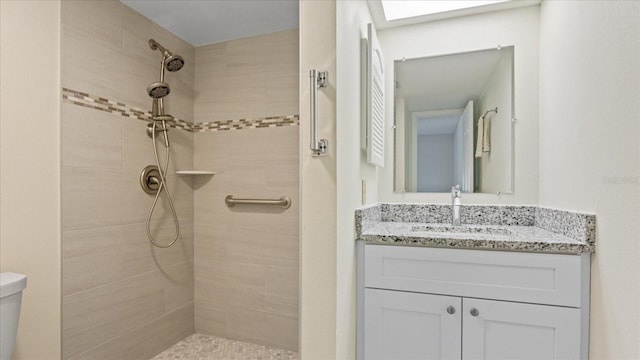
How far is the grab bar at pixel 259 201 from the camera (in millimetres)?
2160

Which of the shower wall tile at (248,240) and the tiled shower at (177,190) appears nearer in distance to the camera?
the tiled shower at (177,190)

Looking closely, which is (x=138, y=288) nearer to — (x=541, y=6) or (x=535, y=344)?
(x=535, y=344)

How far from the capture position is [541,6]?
5.70 ft

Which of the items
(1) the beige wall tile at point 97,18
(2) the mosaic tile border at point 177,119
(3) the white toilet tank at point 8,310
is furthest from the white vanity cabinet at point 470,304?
(1) the beige wall tile at point 97,18

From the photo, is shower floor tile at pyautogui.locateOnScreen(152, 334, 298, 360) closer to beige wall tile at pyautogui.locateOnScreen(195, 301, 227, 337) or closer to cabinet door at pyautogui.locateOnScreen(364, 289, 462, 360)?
beige wall tile at pyautogui.locateOnScreen(195, 301, 227, 337)

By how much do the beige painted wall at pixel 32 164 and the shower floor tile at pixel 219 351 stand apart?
0.77 metres

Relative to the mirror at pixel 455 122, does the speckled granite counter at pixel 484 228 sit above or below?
below

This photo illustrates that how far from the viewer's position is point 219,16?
200 centimetres

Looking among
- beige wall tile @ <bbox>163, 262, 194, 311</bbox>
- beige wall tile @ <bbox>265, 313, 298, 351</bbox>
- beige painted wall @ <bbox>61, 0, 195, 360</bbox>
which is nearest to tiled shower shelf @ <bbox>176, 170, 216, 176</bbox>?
beige painted wall @ <bbox>61, 0, 195, 360</bbox>

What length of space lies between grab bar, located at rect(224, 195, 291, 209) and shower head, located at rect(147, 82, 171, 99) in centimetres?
80

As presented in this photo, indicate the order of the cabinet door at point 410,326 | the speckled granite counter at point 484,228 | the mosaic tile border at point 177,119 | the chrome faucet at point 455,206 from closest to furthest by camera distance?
the speckled granite counter at point 484,228, the cabinet door at point 410,326, the mosaic tile border at point 177,119, the chrome faucet at point 455,206

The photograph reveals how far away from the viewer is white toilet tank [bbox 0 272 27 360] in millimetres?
1132

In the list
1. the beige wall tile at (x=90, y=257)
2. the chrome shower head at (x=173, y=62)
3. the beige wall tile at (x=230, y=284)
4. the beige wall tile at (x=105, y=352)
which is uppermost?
the chrome shower head at (x=173, y=62)

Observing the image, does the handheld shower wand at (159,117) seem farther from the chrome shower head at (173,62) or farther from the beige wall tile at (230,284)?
the beige wall tile at (230,284)
